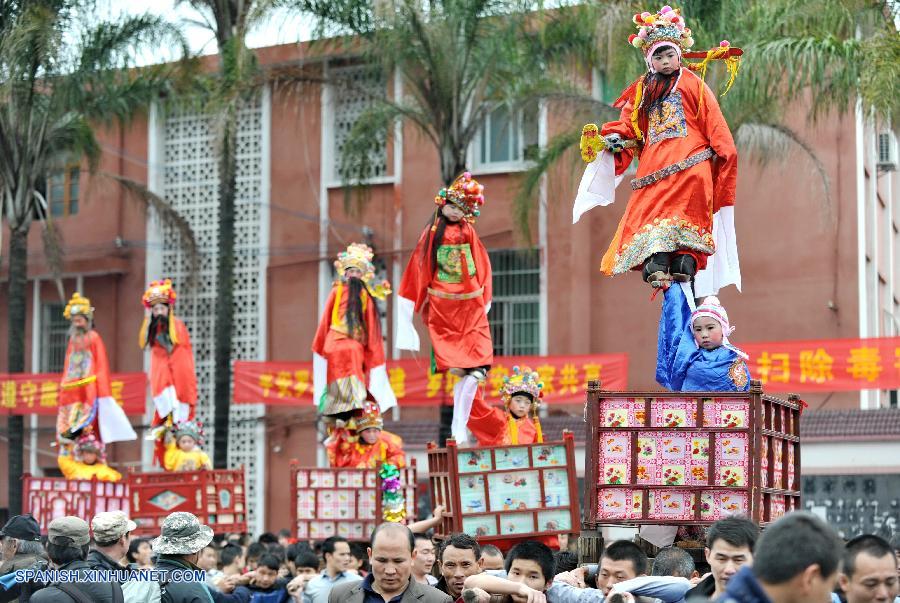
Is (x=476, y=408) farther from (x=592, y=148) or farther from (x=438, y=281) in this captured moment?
(x=592, y=148)

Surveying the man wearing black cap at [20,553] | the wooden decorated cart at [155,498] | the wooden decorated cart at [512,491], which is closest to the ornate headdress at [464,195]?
the wooden decorated cart at [512,491]

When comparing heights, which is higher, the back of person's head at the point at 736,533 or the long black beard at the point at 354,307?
the long black beard at the point at 354,307

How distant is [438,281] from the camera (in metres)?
11.6

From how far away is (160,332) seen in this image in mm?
15570

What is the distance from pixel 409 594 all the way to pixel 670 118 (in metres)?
3.59

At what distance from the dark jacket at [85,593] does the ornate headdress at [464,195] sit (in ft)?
18.4

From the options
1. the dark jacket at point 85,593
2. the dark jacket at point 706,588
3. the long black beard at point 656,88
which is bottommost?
the dark jacket at point 85,593

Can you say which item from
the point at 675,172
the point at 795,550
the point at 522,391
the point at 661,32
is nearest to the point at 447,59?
the point at 522,391

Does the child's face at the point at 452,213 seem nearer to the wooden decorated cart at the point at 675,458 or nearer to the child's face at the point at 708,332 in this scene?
the child's face at the point at 708,332

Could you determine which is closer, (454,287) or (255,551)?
(255,551)

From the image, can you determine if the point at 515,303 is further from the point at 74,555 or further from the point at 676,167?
the point at 74,555

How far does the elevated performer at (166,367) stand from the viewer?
15312mm

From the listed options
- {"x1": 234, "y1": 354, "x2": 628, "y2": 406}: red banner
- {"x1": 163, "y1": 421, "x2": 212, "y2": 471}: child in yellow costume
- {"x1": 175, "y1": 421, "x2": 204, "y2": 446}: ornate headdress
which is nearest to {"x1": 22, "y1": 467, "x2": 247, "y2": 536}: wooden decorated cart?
{"x1": 163, "y1": 421, "x2": 212, "y2": 471}: child in yellow costume

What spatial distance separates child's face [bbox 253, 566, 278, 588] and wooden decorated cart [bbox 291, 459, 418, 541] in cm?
213
